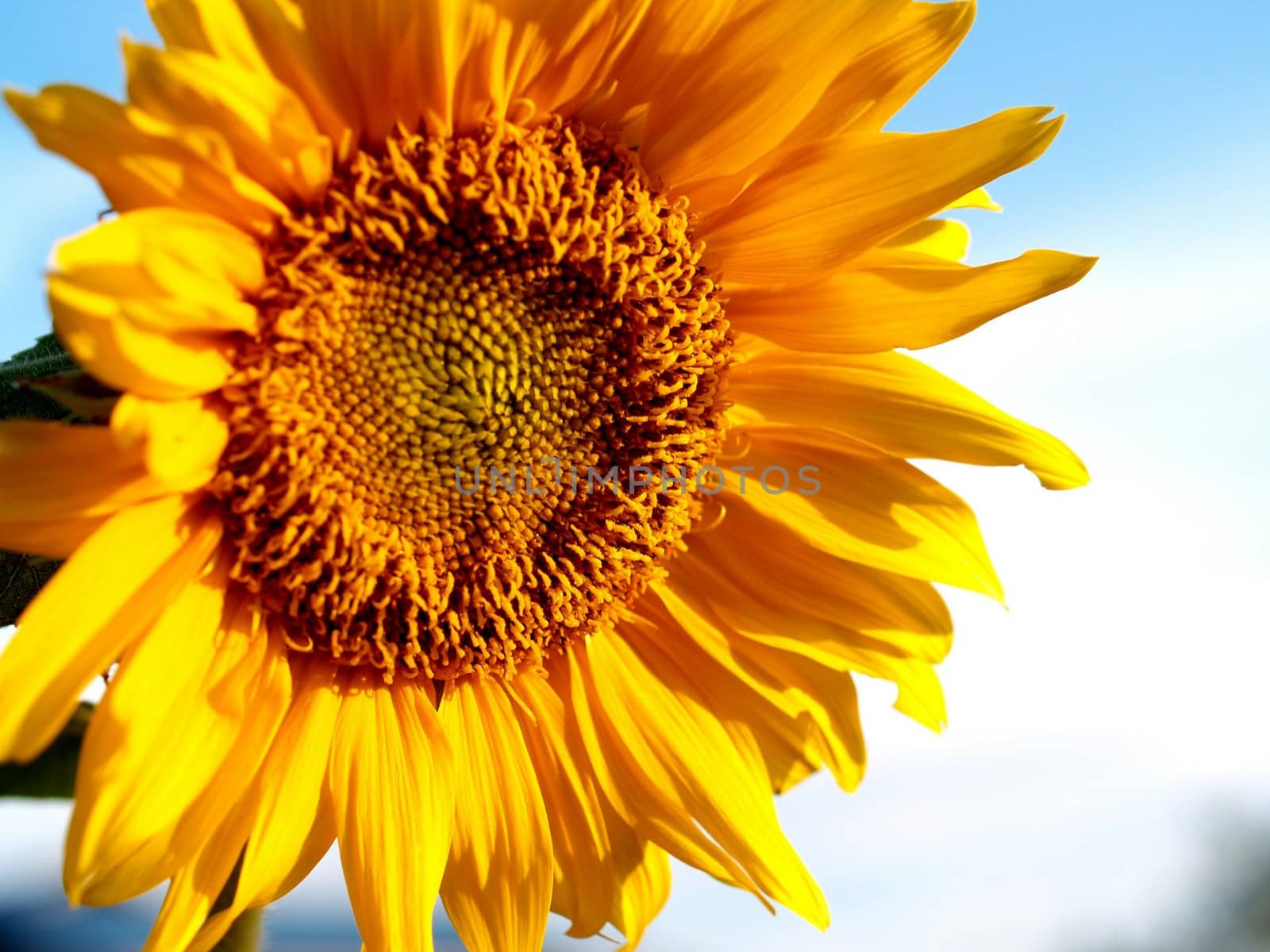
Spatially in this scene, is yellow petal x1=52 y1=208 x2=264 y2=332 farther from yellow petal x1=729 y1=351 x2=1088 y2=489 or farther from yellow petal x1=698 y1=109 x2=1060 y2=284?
yellow petal x1=729 y1=351 x2=1088 y2=489

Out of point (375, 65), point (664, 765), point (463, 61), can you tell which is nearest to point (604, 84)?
point (463, 61)

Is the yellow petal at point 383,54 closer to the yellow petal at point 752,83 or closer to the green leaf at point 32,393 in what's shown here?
the yellow petal at point 752,83

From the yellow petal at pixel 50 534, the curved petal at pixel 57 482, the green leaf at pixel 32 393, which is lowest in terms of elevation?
the yellow petal at pixel 50 534

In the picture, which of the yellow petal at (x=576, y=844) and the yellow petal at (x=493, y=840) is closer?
the yellow petal at (x=493, y=840)

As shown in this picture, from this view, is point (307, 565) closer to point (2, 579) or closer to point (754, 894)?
point (2, 579)

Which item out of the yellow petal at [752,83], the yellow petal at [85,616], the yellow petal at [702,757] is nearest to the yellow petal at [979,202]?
the yellow petal at [752,83]

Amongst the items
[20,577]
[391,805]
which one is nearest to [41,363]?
[20,577]
